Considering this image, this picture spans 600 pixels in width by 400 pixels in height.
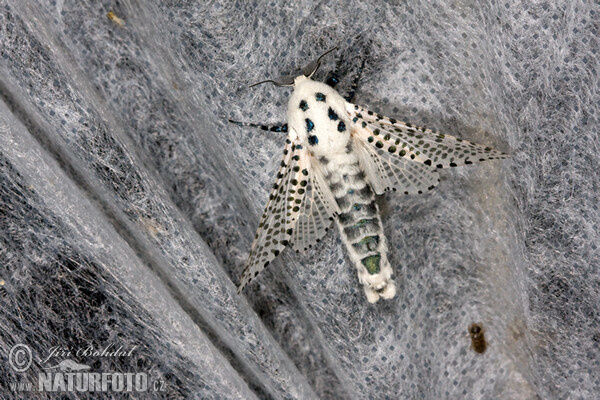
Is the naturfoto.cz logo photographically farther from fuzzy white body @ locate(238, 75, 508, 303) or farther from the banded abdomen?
the banded abdomen

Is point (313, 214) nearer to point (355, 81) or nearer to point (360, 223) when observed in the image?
point (360, 223)

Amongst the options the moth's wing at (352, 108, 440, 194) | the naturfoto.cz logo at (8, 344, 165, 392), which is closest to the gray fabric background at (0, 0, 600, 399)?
the naturfoto.cz logo at (8, 344, 165, 392)

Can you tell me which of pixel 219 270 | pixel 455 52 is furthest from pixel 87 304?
pixel 455 52

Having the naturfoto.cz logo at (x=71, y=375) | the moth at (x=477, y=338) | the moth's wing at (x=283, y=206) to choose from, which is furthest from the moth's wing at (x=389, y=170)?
the naturfoto.cz logo at (x=71, y=375)

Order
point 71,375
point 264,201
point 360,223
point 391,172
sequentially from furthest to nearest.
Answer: point 264,201
point 391,172
point 360,223
point 71,375

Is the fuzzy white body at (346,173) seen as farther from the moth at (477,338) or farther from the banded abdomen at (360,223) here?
the moth at (477,338)

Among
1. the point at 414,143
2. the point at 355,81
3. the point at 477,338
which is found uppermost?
the point at 355,81

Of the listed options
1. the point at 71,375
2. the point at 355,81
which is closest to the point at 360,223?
the point at 355,81
